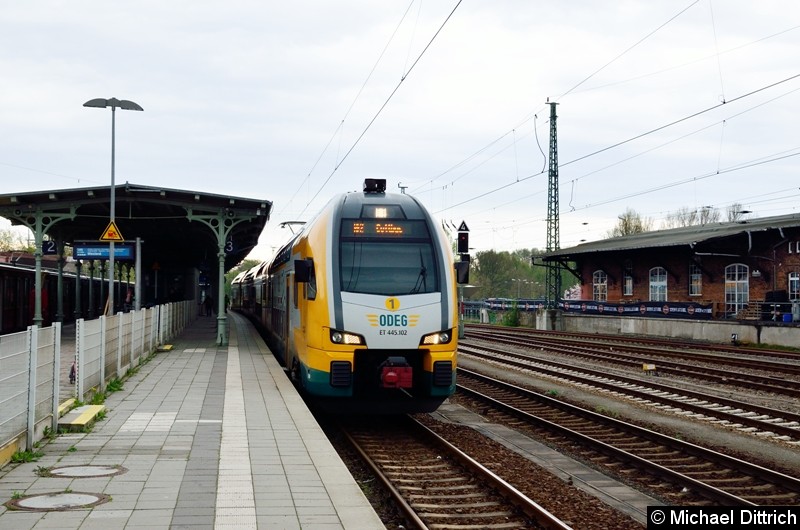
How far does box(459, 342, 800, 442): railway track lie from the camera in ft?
42.5

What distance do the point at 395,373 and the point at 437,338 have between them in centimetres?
81

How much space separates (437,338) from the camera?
1193cm

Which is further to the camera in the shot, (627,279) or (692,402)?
(627,279)

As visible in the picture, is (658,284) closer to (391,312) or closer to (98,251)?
(98,251)

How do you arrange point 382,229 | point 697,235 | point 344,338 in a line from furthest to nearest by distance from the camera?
point 697,235 → point 382,229 → point 344,338

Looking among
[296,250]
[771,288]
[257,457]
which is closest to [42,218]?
[296,250]

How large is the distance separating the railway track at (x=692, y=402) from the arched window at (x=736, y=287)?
1805 cm

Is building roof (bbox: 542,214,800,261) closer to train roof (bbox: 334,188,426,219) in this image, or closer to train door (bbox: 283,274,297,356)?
train door (bbox: 283,274,297,356)

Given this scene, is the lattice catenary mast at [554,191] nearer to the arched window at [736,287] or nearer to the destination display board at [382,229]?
the arched window at [736,287]

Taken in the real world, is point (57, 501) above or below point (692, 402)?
above

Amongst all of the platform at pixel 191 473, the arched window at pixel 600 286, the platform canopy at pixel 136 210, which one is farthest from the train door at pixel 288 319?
the arched window at pixel 600 286

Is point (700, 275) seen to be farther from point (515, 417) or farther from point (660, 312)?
point (515, 417)

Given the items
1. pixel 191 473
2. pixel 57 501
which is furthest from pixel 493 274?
pixel 57 501

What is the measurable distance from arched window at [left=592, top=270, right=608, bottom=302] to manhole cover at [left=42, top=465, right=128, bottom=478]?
4287 cm
